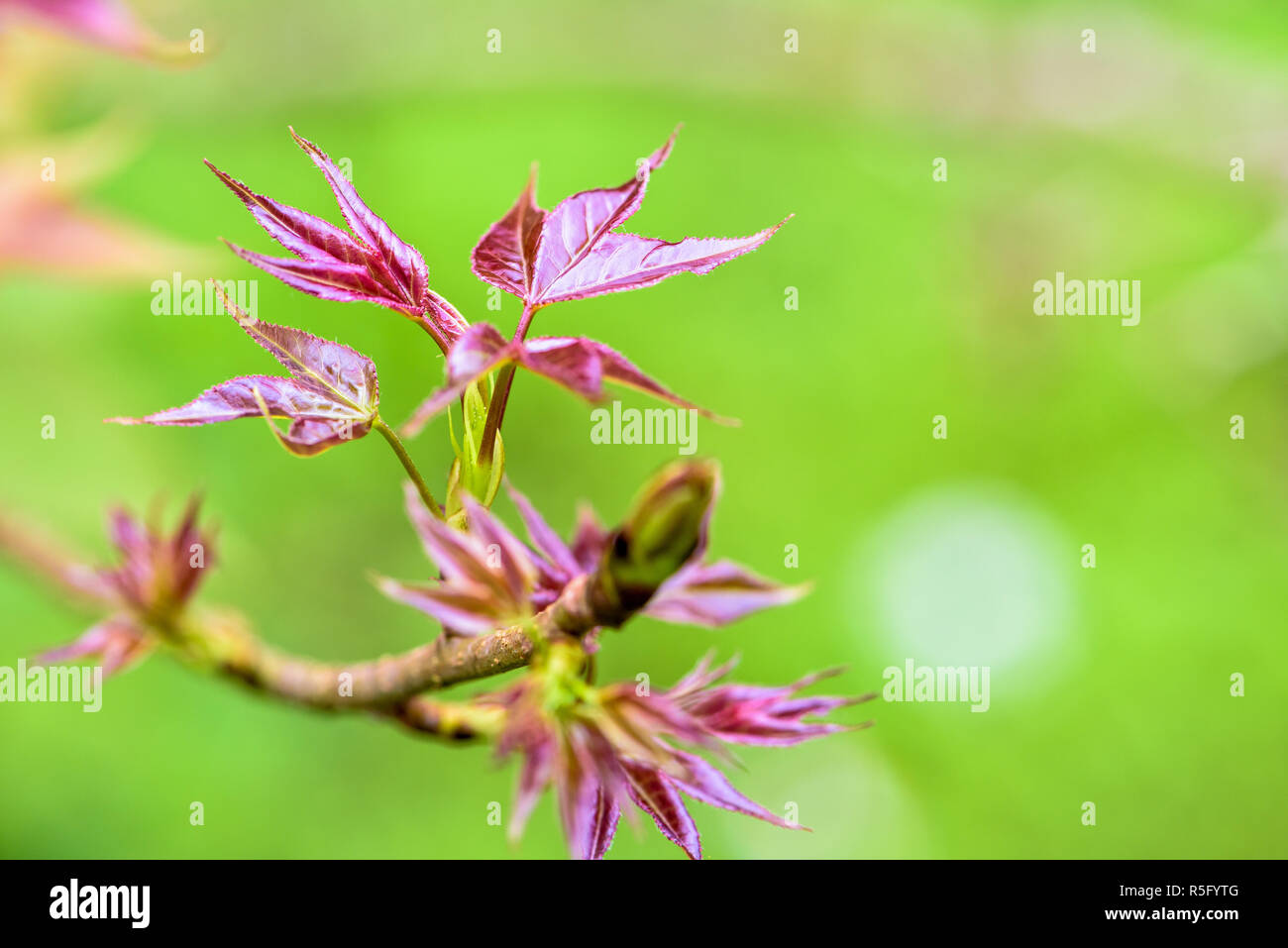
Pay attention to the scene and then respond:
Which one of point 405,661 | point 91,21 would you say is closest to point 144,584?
point 405,661

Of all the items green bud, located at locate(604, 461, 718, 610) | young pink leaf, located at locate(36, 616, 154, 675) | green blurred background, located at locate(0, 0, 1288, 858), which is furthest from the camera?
green blurred background, located at locate(0, 0, 1288, 858)

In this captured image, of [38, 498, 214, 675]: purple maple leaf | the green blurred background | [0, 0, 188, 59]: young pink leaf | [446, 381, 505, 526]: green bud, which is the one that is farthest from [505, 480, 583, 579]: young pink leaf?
the green blurred background

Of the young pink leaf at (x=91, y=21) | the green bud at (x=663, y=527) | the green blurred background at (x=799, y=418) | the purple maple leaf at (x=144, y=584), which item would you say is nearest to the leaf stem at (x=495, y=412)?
the green bud at (x=663, y=527)

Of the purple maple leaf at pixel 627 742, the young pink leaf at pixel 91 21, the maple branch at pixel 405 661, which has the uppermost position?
the young pink leaf at pixel 91 21

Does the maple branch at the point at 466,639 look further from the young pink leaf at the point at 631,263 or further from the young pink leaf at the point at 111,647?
the young pink leaf at the point at 631,263

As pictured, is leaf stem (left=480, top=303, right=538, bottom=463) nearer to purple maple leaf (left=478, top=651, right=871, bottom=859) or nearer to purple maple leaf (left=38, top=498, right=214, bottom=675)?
purple maple leaf (left=478, top=651, right=871, bottom=859)

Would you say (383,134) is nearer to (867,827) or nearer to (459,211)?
(459,211)

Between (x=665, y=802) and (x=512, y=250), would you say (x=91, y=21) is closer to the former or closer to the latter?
(x=512, y=250)
